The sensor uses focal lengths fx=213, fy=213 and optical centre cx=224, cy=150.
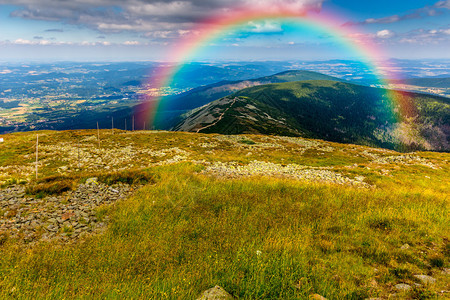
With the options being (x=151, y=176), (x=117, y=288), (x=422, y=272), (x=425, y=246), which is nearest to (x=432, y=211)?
(x=425, y=246)

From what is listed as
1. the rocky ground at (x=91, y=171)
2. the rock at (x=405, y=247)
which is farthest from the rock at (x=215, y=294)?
the rock at (x=405, y=247)

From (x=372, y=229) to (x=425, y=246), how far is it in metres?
1.89

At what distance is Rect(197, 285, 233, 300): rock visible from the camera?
5.81 meters

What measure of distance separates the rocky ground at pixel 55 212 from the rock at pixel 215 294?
6.99m

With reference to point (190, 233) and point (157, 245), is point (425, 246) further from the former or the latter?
Answer: point (157, 245)

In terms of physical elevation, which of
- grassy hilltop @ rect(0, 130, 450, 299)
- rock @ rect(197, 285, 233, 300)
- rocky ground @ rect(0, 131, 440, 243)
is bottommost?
rocky ground @ rect(0, 131, 440, 243)

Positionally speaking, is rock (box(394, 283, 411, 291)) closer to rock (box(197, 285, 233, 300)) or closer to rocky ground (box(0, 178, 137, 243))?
rock (box(197, 285, 233, 300))

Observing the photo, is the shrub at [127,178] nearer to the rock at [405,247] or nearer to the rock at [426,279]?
Result: the rock at [405,247]

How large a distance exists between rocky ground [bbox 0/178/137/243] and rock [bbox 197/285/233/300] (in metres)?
6.99

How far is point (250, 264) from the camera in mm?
7305

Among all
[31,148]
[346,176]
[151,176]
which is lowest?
[31,148]

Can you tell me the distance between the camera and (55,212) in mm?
11773

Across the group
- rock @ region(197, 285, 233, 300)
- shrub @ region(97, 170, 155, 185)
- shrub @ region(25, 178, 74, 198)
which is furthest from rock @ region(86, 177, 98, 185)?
rock @ region(197, 285, 233, 300)

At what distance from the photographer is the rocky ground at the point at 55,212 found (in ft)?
32.2
